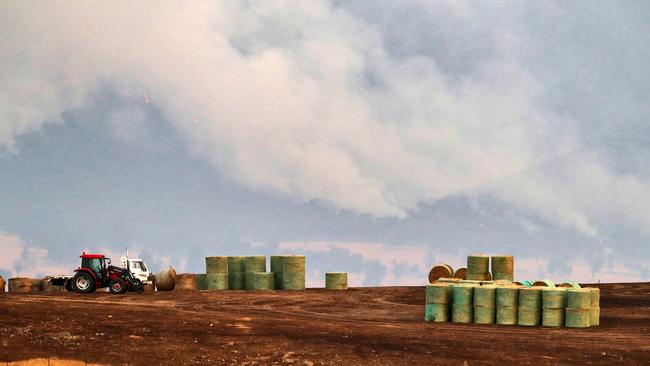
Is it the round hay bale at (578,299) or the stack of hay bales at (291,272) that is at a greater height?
the round hay bale at (578,299)

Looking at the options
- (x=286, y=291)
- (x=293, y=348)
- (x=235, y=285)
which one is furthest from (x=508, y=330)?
(x=235, y=285)

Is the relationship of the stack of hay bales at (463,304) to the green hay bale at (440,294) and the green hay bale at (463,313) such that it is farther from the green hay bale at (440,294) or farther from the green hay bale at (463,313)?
the green hay bale at (440,294)

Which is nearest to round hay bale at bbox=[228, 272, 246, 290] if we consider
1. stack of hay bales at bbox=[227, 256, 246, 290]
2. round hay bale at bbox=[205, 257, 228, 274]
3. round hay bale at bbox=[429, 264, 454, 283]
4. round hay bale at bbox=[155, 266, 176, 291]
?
stack of hay bales at bbox=[227, 256, 246, 290]

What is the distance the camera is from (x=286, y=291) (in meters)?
39.3

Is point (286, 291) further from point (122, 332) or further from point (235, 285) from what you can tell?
point (122, 332)

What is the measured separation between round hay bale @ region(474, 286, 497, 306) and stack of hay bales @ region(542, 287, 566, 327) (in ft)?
5.53

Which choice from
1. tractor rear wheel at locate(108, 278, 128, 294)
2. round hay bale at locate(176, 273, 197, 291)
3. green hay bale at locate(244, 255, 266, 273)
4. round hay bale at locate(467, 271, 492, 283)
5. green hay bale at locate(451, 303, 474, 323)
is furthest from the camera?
round hay bale at locate(176, 273, 197, 291)

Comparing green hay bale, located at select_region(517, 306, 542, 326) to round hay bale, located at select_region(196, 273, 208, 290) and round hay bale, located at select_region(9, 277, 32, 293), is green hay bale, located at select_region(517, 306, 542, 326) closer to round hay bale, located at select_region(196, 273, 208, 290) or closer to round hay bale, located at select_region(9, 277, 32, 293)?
round hay bale, located at select_region(196, 273, 208, 290)

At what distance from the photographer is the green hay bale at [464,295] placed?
25422 mm

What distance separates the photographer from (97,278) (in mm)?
34719

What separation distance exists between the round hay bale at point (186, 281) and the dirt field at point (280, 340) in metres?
15.6

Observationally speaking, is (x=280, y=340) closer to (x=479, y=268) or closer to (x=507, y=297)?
(x=507, y=297)

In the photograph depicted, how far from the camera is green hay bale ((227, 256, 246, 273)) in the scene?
1613 inches

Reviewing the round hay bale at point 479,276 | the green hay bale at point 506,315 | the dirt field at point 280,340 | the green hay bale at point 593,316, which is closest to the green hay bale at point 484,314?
the green hay bale at point 506,315
